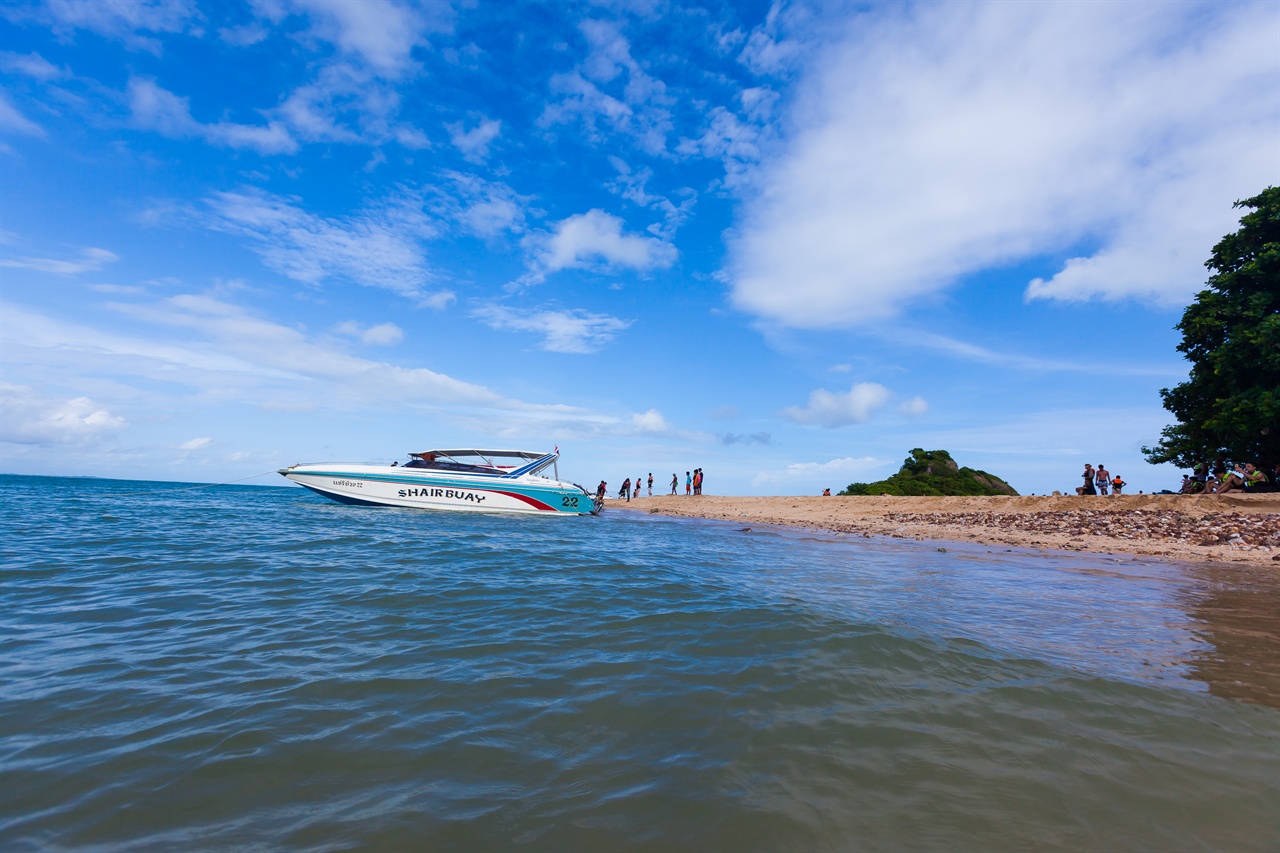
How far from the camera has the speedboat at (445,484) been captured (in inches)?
929

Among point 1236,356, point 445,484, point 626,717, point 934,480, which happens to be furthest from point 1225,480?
point 445,484

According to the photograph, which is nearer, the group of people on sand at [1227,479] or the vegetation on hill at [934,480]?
the group of people on sand at [1227,479]

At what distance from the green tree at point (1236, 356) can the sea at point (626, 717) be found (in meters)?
16.2

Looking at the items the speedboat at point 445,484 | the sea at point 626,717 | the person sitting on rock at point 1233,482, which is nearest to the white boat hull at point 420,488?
the speedboat at point 445,484

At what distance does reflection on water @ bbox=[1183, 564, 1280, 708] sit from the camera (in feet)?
13.9

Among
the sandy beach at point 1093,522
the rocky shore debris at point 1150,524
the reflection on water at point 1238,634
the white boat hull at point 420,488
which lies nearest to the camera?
the reflection on water at point 1238,634

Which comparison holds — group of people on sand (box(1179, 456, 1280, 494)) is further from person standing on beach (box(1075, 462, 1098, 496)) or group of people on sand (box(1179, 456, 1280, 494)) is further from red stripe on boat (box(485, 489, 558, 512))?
red stripe on boat (box(485, 489, 558, 512))

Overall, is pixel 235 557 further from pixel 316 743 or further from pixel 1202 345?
pixel 1202 345

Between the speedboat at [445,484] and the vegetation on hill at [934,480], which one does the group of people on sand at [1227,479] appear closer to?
the vegetation on hill at [934,480]

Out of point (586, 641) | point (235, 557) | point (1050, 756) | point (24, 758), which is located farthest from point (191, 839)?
point (235, 557)

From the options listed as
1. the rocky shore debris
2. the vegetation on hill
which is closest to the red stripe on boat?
the rocky shore debris

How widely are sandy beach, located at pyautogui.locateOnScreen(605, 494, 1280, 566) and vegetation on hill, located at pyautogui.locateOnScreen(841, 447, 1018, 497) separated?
721 centimetres

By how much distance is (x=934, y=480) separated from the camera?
110 ft

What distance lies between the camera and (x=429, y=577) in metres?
Result: 8.62
